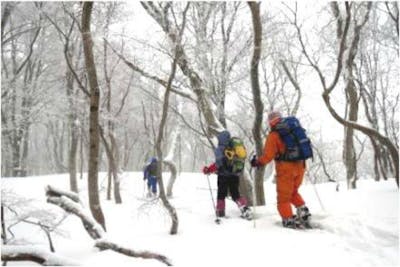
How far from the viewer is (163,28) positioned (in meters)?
8.69

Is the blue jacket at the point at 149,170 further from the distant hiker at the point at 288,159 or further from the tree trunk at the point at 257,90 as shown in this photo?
the distant hiker at the point at 288,159

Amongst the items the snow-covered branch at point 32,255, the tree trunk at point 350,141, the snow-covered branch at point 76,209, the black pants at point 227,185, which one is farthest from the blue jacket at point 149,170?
the snow-covered branch at point 32,255

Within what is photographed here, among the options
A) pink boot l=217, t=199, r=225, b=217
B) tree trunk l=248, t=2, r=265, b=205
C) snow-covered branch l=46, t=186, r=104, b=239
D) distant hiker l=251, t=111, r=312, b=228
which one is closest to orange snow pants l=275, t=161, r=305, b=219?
distant hiker l=251, t=111, r=312, b=228

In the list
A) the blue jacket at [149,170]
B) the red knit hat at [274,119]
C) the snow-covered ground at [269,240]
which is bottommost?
the snow-covered ground at [269,240]

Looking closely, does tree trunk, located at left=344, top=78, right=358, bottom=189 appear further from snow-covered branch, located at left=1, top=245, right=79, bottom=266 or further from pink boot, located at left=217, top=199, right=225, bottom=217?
snow-covered branch, located at left=1, top=245, right=79, bottom=266

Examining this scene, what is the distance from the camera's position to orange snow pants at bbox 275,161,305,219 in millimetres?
6785

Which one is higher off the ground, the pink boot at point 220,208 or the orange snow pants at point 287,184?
the orange snow pants at point 287,184

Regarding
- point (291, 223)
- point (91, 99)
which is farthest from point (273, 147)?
point (91, 99)

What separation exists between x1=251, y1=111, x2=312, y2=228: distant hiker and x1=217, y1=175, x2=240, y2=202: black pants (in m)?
1.08

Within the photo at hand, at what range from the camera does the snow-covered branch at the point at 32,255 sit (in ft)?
14.5

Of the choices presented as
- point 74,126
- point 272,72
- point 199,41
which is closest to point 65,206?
point 199,41

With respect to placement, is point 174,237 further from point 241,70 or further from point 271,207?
point 241,70

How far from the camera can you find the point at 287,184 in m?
6.82

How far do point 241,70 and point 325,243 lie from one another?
9494mm
